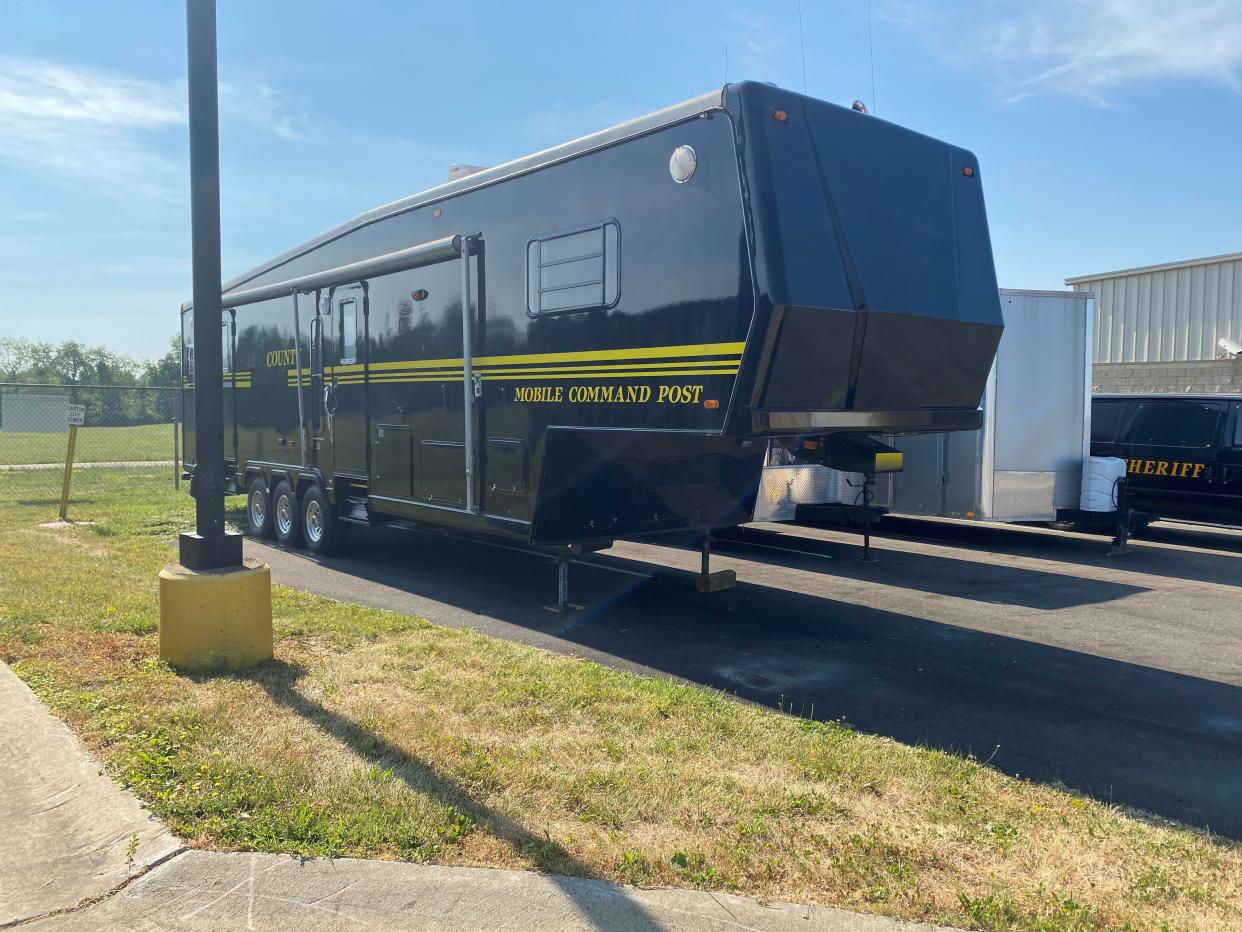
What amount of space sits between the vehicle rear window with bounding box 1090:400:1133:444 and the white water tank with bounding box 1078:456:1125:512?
149 centimetres

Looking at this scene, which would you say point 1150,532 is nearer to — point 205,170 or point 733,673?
point 733,673

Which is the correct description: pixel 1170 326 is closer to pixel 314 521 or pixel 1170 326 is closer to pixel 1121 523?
pixel 1121 523

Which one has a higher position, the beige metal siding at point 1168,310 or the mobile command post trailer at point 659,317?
the beige metal siding at point 1168,310

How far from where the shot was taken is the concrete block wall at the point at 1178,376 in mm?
19375

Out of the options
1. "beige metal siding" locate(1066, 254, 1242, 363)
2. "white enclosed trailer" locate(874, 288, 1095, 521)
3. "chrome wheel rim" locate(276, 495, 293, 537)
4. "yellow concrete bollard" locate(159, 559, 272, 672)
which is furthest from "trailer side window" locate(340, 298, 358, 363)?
"beige metal siding" locate(1066, 254, 1242, 363)

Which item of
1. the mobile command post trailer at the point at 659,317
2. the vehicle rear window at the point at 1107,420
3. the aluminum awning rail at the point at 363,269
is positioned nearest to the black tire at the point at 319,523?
the mobile command post trailer at the point at 659,317

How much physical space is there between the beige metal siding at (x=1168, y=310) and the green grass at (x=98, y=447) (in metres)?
24.3

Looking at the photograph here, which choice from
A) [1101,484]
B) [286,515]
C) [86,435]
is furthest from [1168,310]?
[86,435]

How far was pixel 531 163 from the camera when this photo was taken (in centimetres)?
800

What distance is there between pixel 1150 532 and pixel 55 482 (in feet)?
62.3

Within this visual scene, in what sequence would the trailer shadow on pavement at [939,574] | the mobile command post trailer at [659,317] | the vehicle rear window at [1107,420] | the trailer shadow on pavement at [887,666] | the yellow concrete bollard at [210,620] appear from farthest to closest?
1. the vehicle rear window at [1107,420]
2. the trailer shadow on pavement at [939,574]
3. the mobile command post trailer at [659,317]
4. the yellow concrete bollard at [210,620]
5. the trailer shadow on pavement at [887,666]

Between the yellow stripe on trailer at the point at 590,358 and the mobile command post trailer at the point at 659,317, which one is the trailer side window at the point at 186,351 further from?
the yellow stripe on trailer at the point at 590,358

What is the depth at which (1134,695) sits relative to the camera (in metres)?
6.10

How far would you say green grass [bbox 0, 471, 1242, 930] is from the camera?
11.8ft
